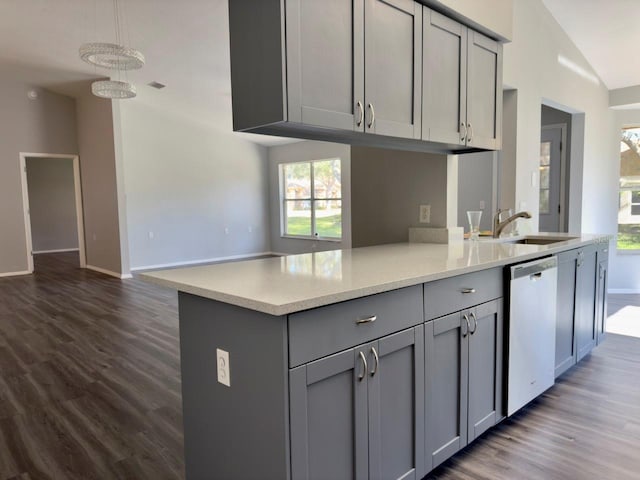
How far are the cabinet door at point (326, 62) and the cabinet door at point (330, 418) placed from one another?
36.1 inches

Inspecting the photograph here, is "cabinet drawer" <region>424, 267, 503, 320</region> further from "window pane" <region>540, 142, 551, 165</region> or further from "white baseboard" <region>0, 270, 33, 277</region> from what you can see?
"white baseboard" <region>0, 270, 33, 277</region>

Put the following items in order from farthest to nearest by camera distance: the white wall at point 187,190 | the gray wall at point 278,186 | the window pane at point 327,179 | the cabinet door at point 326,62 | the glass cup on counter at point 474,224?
the window pane at point 327,179, the gray wall at point 278,186, the white wall at point 187,190, the glass cup on counter at point 474,224, the cabinet door at point 326,62

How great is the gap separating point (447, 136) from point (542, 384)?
155 cm

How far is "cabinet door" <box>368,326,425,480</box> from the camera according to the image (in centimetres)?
153

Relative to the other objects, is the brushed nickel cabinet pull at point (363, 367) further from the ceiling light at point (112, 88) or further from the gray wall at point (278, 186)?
the gray wall at point (278, 186)

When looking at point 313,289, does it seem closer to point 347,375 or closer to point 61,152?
point 347,375

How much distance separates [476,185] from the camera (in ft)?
18.0

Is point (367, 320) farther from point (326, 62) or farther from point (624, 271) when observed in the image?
point (624, 271)

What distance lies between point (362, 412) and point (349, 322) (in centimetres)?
32

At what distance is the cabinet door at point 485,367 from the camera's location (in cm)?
203

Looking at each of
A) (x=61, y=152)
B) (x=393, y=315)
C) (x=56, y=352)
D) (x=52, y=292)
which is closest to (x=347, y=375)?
(x=393, y=315)

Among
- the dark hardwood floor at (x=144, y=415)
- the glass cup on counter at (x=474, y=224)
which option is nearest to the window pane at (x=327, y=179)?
the dark hardwood floor at (x=144, y=415)

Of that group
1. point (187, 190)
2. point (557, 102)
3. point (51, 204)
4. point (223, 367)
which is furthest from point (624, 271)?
point (51, 204)

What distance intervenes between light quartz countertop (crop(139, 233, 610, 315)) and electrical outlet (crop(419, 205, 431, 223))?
38cm
